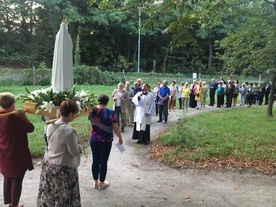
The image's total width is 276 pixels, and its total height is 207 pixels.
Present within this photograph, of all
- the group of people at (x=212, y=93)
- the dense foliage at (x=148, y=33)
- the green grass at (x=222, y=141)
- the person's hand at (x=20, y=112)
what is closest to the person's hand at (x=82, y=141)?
the green grass at (x=222, y=141)

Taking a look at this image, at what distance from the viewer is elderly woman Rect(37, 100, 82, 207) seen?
366 cm

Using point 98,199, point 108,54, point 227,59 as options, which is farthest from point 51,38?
point 98,199

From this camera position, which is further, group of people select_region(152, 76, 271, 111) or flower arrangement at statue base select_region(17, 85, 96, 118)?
group of people select_region(152, 76, 271, 111)

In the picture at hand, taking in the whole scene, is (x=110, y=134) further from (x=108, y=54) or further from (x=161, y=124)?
(x=108, y=54)

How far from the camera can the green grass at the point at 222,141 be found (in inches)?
314

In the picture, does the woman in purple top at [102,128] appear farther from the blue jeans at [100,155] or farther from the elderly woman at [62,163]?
the elderly woman at [62,163]

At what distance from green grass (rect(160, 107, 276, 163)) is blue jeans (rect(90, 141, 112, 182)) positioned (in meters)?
2.57

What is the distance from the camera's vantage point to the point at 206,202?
5145mm

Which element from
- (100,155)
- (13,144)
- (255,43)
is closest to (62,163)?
(13,144)

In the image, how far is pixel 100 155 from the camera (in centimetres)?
531

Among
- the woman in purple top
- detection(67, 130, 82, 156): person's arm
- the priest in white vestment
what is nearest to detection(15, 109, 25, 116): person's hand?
detection(67, 130, 82, 156): person's arm

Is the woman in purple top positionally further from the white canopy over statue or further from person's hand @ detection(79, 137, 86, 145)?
person's hand @ detection(79, 137, 86, 145)

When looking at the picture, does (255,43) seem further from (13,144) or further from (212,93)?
(13,144)

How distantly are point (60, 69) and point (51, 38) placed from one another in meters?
43.2
